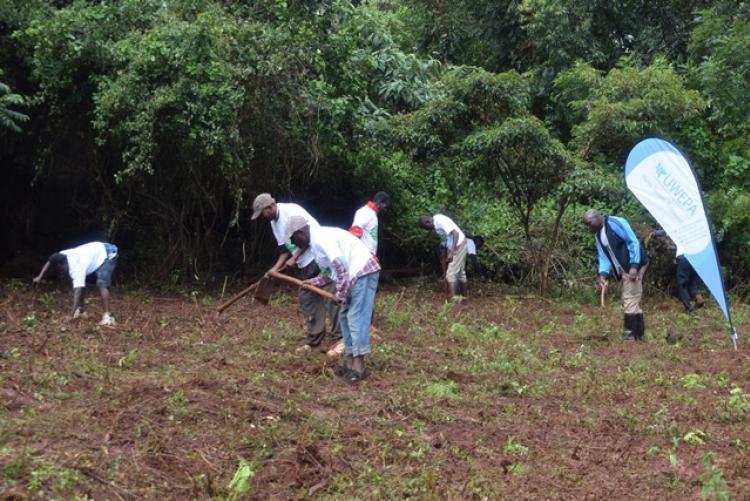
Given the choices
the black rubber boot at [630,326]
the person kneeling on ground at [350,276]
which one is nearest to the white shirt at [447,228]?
the black rubber boot at [630,326]

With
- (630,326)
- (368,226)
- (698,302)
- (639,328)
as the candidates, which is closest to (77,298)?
(368,226)

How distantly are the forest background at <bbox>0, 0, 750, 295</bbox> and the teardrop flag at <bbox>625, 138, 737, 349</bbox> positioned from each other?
145 inches

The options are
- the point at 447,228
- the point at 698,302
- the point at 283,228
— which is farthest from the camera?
the point at 698,302

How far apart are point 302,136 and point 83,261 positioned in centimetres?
448

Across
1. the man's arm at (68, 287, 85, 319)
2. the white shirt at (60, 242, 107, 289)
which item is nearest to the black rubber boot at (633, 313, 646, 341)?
the white shirt at (60, 242, 107, 289)

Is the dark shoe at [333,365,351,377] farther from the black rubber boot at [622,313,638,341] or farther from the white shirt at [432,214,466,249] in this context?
the white shirt at [432,214,466,249]

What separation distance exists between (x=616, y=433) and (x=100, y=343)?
5.31 meters

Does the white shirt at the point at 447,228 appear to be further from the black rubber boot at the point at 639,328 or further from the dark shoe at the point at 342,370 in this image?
the dark shoe at the point at 342,370

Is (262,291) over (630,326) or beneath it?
over

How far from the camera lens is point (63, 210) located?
16.4 meters

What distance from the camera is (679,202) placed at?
Answer: 1019cm

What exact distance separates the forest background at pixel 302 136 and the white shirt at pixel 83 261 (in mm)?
2017

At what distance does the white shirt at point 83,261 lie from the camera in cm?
1084

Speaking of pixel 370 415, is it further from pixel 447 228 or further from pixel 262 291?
pixel 447 228
